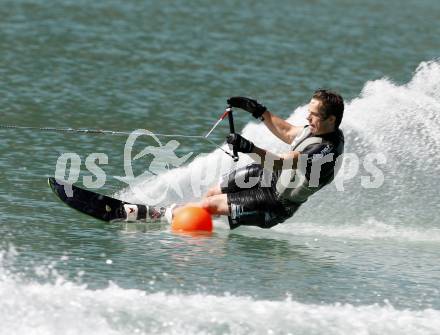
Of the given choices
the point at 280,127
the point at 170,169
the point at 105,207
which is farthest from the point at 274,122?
the point at 170,169

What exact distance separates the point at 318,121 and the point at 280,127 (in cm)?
78

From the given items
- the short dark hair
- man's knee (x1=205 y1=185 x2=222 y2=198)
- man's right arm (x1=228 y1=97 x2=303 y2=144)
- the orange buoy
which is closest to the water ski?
the orange buoy

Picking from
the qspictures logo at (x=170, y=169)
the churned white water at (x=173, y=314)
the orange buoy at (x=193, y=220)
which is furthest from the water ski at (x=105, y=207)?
the churned white water at (x=173, y=314)

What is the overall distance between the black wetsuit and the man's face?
0.05 meters

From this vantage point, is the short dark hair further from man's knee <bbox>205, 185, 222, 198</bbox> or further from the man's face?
man's knee <bbox>205, 185, 222, 198</bbox>

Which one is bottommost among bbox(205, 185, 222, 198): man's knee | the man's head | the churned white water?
the churned white water

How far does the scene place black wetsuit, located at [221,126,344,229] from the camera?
9.96 m

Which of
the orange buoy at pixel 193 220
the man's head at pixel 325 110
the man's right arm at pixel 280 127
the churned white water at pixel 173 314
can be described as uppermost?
the man's head at pixel 325 110

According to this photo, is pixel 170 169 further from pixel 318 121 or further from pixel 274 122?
pixel 318 121

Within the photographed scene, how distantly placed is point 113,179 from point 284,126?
2662 millimetres

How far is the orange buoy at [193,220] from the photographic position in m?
10.4

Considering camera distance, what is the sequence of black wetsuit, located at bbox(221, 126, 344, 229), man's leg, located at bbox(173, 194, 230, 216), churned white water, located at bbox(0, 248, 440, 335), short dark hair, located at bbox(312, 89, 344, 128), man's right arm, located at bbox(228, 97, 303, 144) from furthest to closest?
1. man's right arm, located at bbox(228, 97, 303, 144)
2. man's leg, located at bbox(173, 194, 230, 216)
3. black wetsuit, located at bbox(221, 126, 344, 229)
4. short dark hair, located at bbox(312, 89, 344, 128)
5. churned white water, located at bbox(0, 248, 440, 335)

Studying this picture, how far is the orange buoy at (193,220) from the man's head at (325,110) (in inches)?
54.4

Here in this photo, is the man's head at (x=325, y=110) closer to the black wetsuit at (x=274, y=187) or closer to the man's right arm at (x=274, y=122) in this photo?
the black wetsuit at (x=274, y=187)
